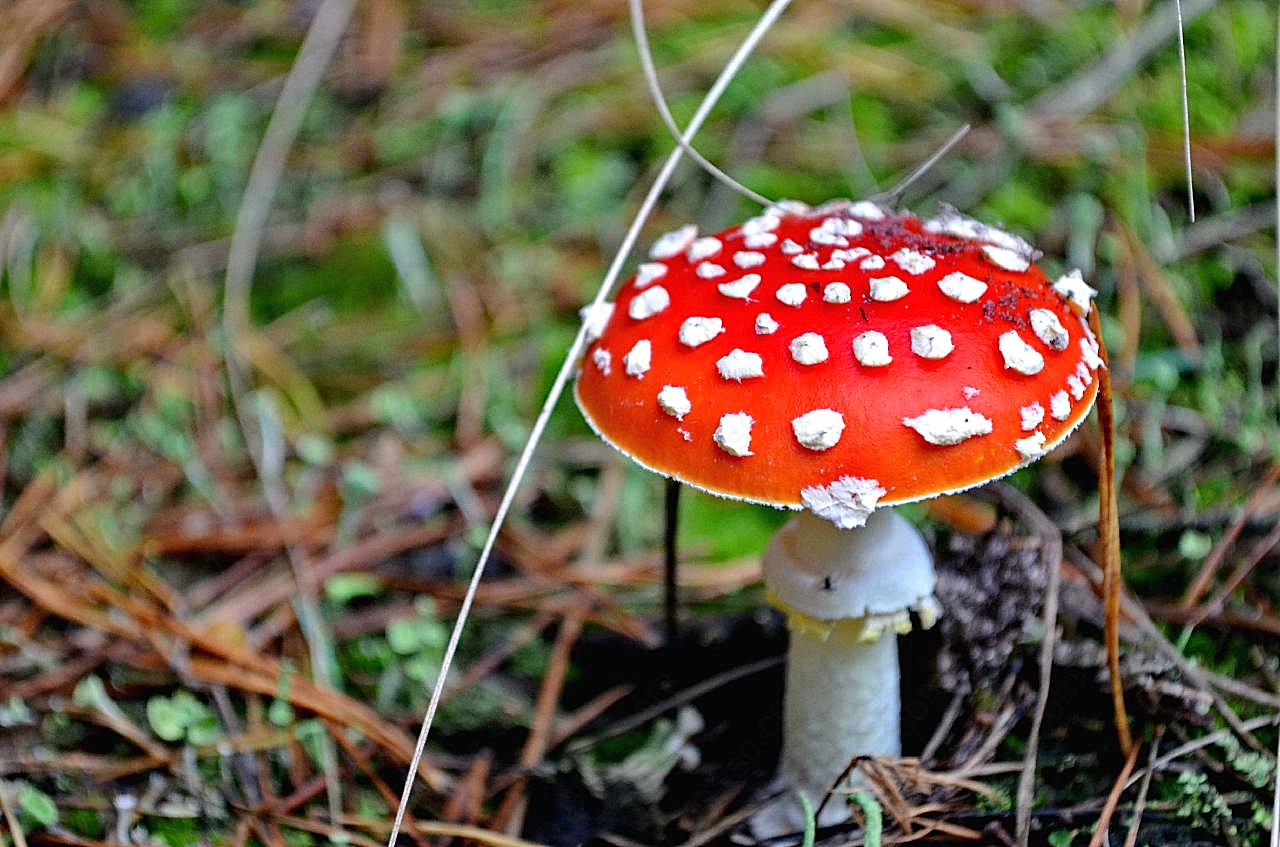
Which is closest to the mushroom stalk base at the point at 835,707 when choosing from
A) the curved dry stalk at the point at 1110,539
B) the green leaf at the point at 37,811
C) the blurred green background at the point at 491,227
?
the curved dry stalk at the point at 1110,539

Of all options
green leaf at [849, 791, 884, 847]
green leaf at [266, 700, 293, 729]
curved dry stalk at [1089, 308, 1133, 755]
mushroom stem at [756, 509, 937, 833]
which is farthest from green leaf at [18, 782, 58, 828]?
curved dry stalk at [1089, 308, 1133, 755]

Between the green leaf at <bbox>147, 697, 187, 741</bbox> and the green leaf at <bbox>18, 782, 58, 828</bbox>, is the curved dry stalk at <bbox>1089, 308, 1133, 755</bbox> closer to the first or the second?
the green leaf at <bbox>147, 697, 187, 741</bbox>

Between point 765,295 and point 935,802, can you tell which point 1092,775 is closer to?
point 935,802

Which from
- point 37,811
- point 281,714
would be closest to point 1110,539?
point 281,714

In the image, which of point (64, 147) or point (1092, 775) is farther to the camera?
point (64, 147)

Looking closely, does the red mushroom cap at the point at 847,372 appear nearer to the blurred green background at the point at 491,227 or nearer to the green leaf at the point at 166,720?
the blurred green background at the point at 491,227

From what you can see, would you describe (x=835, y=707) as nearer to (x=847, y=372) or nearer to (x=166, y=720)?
(x=847, y=372)

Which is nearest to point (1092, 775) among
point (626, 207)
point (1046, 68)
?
point (626, 207)

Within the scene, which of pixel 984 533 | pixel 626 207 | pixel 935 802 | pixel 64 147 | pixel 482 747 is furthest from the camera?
pixel 64 147
